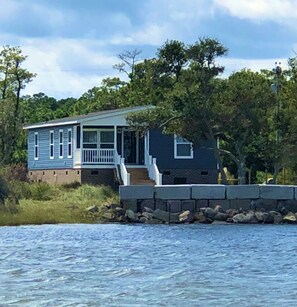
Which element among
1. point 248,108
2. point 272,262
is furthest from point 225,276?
point 248,108

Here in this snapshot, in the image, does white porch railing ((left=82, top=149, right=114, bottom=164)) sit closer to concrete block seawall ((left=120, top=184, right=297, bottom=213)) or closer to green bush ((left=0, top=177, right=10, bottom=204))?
concrete block seawall ((left=120, top=184, right=297, bottom=213))

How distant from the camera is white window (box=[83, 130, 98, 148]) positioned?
54.6 meters

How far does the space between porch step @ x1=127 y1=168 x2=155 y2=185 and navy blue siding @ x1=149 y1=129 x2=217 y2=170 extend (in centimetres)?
122

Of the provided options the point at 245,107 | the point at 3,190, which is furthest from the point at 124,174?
the point at 3,190

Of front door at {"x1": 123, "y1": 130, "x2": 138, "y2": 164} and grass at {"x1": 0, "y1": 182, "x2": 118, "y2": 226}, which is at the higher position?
front door at {"x1": 123, "y1": 130, "x2": 138, "y2": 164}

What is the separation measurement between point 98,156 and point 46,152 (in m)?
5.49

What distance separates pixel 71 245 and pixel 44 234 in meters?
4.48

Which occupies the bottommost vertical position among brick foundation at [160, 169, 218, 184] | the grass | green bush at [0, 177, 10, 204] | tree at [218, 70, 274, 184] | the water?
the water

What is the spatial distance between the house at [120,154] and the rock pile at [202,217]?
10126 mm

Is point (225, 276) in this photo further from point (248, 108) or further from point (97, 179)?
point (97, 179)

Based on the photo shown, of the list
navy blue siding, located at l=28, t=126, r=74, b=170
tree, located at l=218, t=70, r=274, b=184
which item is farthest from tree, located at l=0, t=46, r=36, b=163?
tree, located at l=218, t=70, r=274, b=184

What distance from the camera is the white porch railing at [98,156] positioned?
53.7m

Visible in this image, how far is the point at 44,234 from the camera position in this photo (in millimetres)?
33781

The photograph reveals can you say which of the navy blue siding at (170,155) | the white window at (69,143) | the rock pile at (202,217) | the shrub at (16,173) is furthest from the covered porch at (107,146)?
the rock pile at (202,217)
